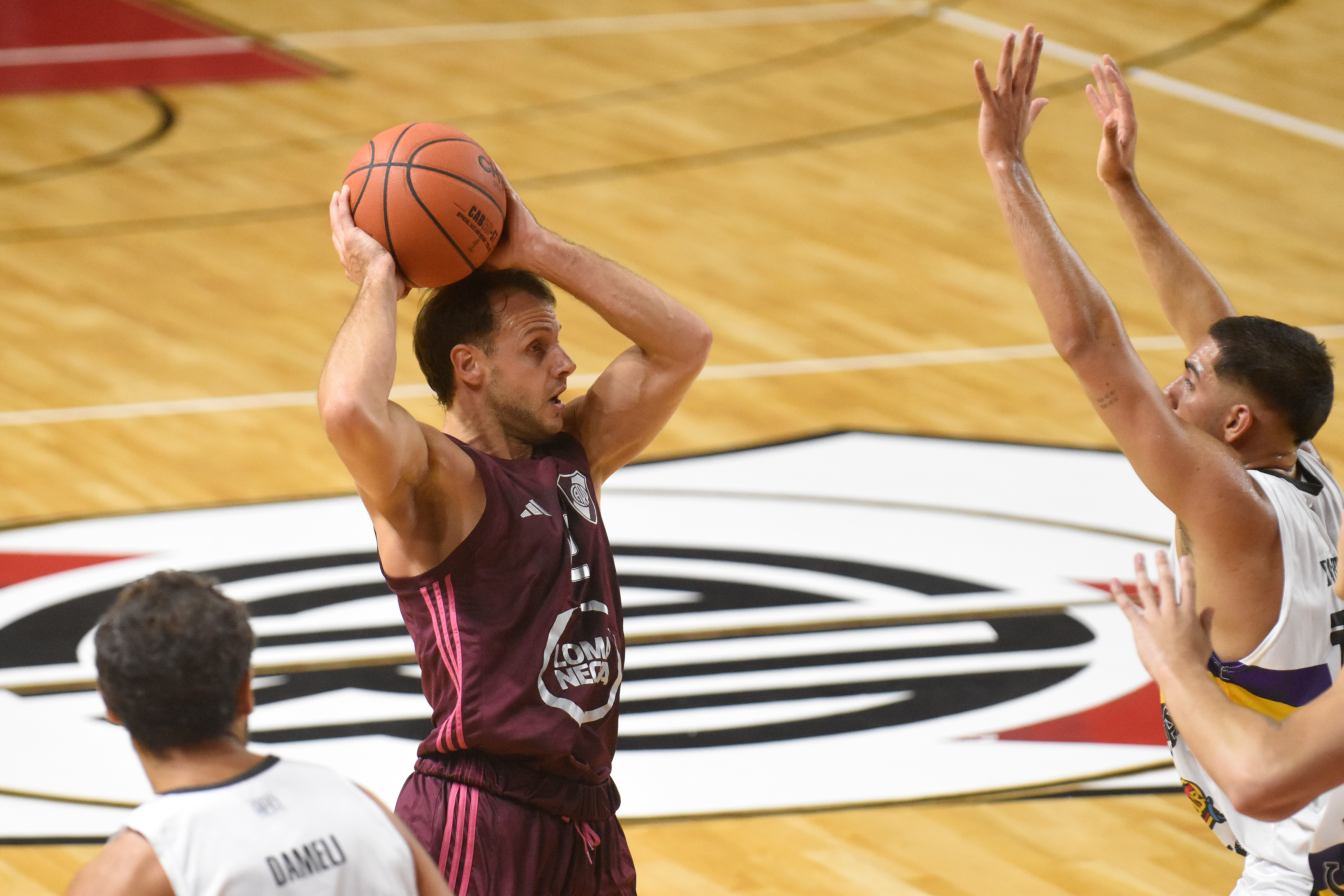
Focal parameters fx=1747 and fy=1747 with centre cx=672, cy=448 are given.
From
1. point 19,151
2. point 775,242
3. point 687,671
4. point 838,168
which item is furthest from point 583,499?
point 19,151

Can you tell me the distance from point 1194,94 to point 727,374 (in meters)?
5.73

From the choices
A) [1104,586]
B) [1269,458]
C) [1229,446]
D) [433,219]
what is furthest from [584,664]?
→ [1104,586]

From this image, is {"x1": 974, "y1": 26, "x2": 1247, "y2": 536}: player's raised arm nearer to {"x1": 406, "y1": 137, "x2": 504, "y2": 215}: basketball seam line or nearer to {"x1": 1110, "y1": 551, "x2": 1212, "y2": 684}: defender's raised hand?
{"x1": 1110, "y1": 551, "x2": 1212, "y2": 684}: defender's raised hand

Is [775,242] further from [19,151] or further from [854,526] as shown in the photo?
[19,151]

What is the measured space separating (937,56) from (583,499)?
10706 millimetres

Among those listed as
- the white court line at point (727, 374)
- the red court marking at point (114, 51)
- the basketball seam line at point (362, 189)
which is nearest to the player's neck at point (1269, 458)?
the basketball seam line at point (362, 189)

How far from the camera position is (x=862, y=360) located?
30.1 ft

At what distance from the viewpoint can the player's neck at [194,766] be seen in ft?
8.50

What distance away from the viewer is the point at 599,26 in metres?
→ 14.9

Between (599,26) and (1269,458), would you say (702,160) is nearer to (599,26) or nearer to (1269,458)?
(599,26)

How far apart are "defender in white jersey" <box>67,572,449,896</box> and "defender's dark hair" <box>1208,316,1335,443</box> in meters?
2.28

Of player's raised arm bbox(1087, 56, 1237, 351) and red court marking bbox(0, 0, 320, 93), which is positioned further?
red court marking bbox(0, 0, 320, 93)

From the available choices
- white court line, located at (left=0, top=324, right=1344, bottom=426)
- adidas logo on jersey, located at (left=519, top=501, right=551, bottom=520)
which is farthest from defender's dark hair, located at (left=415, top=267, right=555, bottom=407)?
white court line, located at (left=0, top=324, right=1344, bottom=426)

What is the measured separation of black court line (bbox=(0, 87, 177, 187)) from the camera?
11.5 meters
